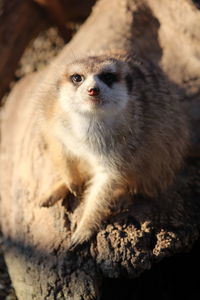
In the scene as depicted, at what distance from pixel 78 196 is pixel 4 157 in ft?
2.99

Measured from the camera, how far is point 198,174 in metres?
2.78

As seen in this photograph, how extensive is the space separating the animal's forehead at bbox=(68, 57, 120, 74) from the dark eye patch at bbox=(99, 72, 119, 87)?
20 mm

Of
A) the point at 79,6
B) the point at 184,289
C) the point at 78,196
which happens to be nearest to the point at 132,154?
the point at 78,196

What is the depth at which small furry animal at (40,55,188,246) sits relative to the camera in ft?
7.70

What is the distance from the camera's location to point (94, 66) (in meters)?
2.33

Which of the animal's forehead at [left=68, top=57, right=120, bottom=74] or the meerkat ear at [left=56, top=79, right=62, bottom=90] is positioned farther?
the meerkat ear at [left=56, top=79, right=62, bottom=90]

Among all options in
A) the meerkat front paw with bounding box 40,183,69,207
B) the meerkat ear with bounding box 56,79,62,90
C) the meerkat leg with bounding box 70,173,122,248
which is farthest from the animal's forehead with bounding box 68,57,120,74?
the meerkat front paw with bounding box 40,183,69,207

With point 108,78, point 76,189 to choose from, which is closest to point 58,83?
point 108,78

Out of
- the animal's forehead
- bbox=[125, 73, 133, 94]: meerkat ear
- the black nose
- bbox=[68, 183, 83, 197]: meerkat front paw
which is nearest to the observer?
the black nose

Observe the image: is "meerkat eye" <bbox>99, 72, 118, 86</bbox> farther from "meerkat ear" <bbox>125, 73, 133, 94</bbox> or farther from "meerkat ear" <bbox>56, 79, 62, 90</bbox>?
"meerkat ear" <bbox>56, 79, 62, 90</bbox>

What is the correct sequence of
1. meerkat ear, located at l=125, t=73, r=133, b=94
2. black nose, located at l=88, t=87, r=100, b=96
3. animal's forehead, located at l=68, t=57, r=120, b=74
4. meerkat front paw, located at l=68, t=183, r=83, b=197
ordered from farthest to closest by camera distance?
meerkat front paw, located at l=68, t=183, r=83, b=197
meerkat ear, located at l=125, t=73, r=133, b=94
animal's forehead, located at l=68, t=57, r=120, b=74
black nose, located at l=88, t=87, r=100, b=96

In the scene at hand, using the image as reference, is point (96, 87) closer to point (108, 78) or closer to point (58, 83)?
point (108, 78)

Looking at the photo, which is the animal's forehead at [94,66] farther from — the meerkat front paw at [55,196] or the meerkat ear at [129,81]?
the meerkat front paw at [55,196]

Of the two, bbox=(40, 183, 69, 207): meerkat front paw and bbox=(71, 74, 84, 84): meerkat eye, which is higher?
bbox=(71, 74, 84, 84): meerkat eye
